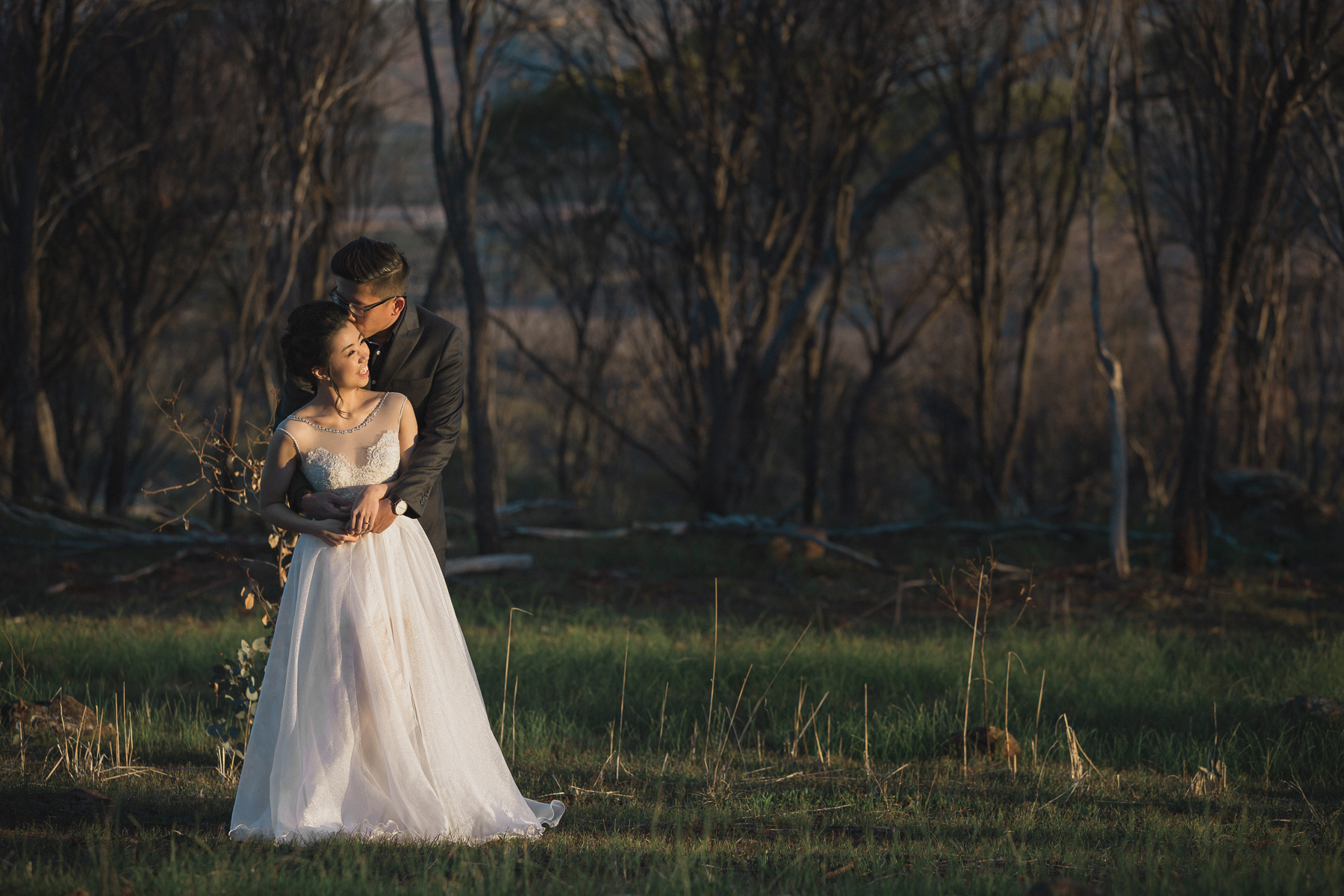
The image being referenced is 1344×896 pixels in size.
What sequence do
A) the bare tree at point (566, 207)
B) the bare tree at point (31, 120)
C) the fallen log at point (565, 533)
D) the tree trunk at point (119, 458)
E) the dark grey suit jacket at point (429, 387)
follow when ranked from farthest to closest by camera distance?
the bare tree at point (566, 207) < the tree trunk at point (119, 458) < the fallen log at point (565, 533) < the bare tree at point (31, 120) < the dark grey suit jacket at point (429, 387)

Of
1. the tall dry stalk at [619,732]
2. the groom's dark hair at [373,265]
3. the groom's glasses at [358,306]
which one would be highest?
the groom's dark hair at [373,265]

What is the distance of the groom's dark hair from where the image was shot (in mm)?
3332

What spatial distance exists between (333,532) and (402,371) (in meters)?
0.66

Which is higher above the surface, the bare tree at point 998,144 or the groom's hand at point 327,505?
the bare tree at point 998,144

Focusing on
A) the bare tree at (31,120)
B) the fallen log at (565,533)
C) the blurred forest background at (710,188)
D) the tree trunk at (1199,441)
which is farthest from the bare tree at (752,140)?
the bare tree at (31,120)

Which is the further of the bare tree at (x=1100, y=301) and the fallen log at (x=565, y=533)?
the fallen log at (x=565, y=533)

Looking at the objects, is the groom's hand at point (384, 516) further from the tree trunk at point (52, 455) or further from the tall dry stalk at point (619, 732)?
the tree trunk at point (52, 455)

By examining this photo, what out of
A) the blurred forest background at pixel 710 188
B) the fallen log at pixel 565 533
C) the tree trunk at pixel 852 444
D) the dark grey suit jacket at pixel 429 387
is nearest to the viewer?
the dark grey suit jacket at pixel 429 387

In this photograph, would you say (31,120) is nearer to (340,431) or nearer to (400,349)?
(400,349)

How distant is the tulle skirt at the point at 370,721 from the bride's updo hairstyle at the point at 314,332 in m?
0.60

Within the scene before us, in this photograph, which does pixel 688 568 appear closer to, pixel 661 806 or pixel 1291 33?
pixel 661 806

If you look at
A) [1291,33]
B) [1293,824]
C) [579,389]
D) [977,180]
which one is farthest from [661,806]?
[579,389]

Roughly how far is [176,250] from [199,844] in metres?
13.5

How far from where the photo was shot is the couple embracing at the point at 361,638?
3.15m
